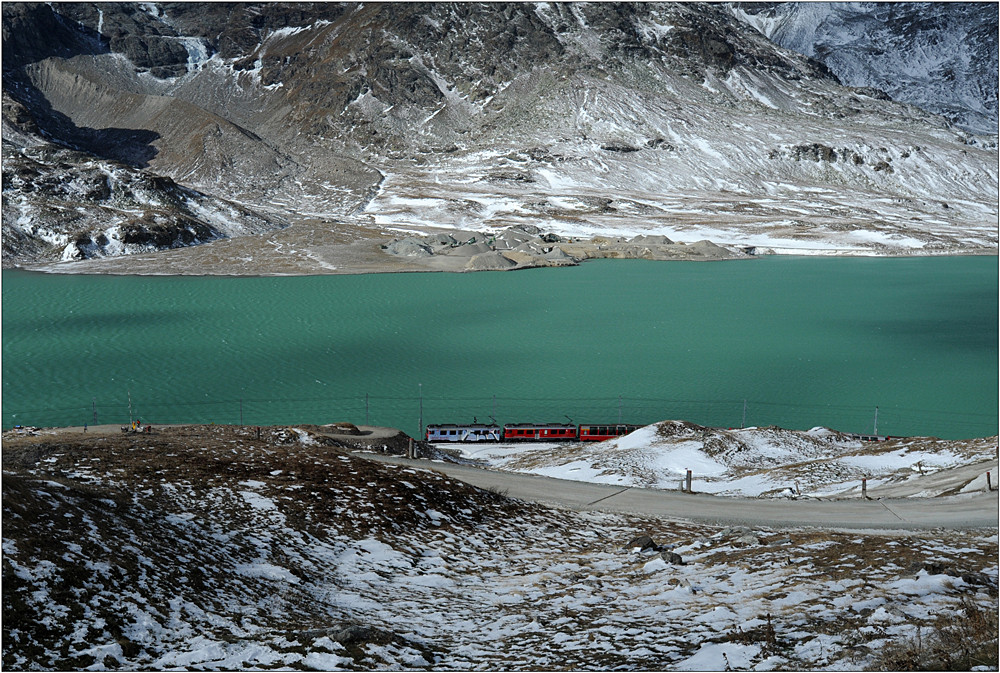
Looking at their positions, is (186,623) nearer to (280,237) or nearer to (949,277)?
(949,277)

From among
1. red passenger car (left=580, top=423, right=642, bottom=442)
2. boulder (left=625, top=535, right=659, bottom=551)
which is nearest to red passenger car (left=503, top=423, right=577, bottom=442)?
red passenger car (left=580, top=423, right=642, bottom=442)

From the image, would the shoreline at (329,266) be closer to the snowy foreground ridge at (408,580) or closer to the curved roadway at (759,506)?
the curved roadway at (759,506)

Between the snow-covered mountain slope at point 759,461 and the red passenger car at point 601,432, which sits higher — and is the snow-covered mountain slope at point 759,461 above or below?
above

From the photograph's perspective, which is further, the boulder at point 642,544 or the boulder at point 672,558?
the boulder at point 642,544

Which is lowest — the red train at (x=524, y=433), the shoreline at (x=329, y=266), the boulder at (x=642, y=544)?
the red train at (x=524, y=433)

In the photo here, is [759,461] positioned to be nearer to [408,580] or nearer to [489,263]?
[408,580]

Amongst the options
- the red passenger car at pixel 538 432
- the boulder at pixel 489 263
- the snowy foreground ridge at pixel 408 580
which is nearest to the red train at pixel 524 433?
the red passenger car at pixel 538 432
